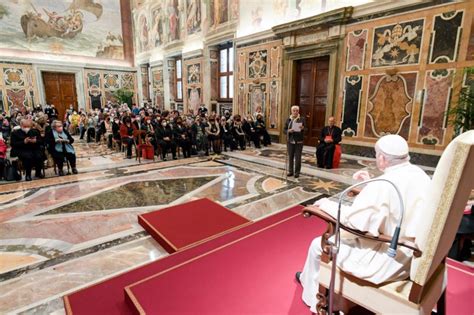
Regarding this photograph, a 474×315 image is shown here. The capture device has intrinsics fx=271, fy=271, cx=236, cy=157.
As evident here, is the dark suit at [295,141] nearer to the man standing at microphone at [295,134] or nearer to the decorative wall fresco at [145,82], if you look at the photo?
the man standing at microphone at [295,134]

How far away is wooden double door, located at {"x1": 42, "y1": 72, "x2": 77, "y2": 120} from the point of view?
618 inches

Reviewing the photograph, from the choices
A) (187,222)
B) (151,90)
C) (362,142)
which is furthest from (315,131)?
(151,90)

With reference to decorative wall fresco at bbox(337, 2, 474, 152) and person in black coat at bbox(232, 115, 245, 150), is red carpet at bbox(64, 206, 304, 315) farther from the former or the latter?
person in black coat at bbox(232, 115, 245, 150)

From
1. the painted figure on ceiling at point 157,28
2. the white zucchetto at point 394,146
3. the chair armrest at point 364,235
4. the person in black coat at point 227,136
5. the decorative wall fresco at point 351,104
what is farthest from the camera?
the painted figure on ceiling at point 157,28

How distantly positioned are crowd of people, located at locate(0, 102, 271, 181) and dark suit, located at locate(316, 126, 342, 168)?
3194 millimetres

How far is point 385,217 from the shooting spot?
149 cm

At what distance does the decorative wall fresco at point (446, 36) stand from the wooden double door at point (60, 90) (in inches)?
708

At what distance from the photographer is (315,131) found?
30.1 feet

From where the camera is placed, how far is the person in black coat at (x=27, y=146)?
554cm

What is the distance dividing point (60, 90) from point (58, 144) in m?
12.7

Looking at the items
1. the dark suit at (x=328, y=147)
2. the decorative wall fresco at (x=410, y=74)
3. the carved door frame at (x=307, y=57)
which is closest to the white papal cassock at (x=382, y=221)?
the dark suit at (x=328, y=147)

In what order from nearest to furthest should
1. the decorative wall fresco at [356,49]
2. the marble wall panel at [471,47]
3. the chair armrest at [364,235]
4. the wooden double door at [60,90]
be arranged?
the chair armrest at [364,235], the marble wall panel at [471,47], the decorative wall fresco at [356,49], the wooden double door at [60,90]

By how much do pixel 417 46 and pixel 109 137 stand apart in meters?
9.36

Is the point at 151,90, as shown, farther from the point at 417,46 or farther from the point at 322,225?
the point at 322,225
